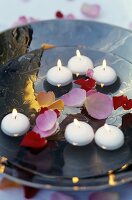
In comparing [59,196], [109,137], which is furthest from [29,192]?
[109,137]

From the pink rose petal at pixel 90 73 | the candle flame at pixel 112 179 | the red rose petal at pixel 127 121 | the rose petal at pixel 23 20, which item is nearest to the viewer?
the candle flame at pixel 112 179

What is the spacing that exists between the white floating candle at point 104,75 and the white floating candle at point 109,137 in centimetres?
15

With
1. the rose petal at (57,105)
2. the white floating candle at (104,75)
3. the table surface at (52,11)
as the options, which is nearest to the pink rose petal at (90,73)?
the white floating candle at (104,75)

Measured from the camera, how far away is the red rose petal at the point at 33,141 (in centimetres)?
69

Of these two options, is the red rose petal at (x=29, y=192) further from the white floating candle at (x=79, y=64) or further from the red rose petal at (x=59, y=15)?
the red rose petal at (x=59, y=15)

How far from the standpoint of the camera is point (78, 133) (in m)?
0.70

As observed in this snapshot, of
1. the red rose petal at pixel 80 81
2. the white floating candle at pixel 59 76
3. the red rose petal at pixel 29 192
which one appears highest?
the white floating candle at pixel 59 76

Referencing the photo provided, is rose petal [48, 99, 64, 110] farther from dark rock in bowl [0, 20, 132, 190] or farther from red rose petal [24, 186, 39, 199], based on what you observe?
red rose petal [24, 186, 39, 199]

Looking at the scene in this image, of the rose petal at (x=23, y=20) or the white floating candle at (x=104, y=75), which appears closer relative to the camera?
the white floating candle at (x=104, y=75)

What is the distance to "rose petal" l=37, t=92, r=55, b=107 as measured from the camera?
30.9 inches

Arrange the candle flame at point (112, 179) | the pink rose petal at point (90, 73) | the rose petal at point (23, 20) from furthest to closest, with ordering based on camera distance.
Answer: the rose petal at point (23, 20) < the pink rose petal at point (90, 73) < the candle flame at point (112, 179)

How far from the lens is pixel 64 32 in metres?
0.98

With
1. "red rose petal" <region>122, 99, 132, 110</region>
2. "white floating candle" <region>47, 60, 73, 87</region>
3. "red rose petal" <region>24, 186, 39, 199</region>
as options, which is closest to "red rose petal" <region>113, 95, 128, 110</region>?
"red rose petal" <region>122, 99, 132, 110</region>

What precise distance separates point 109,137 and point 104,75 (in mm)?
182
